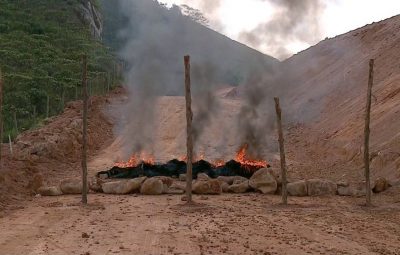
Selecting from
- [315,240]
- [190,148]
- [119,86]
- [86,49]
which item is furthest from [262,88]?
[315,240]

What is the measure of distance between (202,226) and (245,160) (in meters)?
11.6

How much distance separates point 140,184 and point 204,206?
11.3ft

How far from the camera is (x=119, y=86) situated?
162 ft

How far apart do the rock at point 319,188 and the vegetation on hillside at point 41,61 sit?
15.4m

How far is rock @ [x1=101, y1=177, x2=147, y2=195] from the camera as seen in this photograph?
18.0 meters

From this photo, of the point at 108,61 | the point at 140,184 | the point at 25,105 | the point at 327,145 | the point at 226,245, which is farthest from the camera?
the point at 108,61

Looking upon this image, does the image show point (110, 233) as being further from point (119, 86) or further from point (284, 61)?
point (284, 61)

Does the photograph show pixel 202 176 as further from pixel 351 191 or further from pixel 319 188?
pixel 351 191

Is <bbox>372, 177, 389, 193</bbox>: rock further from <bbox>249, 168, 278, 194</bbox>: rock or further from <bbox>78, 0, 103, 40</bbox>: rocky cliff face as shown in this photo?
<bbox>78, 0, 103, 40</bbox>: rocky cliff face

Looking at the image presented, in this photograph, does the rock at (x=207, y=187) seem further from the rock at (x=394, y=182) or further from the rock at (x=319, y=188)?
the rock at (x=394, y=182)

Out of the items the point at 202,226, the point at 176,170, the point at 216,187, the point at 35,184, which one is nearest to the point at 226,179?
the point at 216,187

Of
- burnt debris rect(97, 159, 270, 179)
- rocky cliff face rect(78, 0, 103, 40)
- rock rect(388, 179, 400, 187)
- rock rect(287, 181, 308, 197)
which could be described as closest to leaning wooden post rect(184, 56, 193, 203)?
rock rect(287, 181, 308, 197)

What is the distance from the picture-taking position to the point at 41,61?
42531mm

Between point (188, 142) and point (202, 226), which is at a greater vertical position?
point (188, 142)
